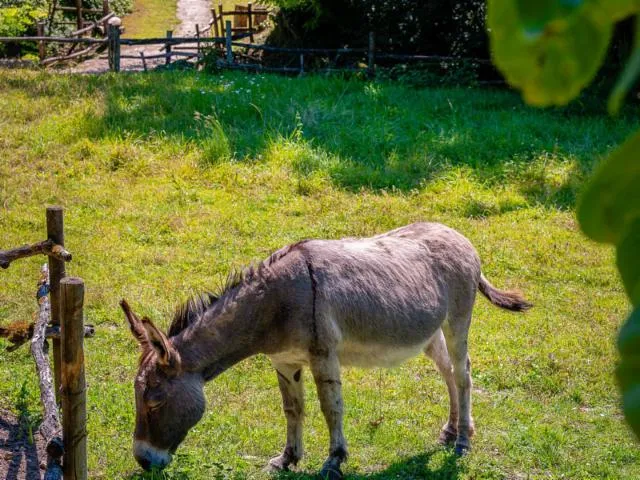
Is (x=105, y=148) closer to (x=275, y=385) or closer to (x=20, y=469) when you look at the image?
(x=275, y=385)

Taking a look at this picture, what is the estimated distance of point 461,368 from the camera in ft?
22.4

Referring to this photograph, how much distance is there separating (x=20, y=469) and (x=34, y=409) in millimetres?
982

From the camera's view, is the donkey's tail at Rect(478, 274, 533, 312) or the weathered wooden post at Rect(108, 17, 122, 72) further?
the weathered wooden post at Rect(108, 17, 122, 72)

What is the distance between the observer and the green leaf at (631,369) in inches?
20.5

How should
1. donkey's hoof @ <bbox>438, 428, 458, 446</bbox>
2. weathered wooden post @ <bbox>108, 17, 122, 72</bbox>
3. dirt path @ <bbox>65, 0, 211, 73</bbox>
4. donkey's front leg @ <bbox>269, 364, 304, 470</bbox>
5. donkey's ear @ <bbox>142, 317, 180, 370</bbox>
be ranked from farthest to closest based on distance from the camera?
dirt path @ <bbox>65, 0, 211, 73</bbox> < weathered wooden post @ <bbox>108, 17, 122, 72</bbox> < donkey's hoof @ <bbox>438, 428, 458, 446</bbox> < donkey's front leg @ <bbox>269, 364, 304, 470</bbox> < donkey's ear @ <bbox>142, 317, 180, 370</bbox>

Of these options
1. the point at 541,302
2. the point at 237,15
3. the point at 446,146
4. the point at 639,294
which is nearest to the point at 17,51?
the point at 237,15

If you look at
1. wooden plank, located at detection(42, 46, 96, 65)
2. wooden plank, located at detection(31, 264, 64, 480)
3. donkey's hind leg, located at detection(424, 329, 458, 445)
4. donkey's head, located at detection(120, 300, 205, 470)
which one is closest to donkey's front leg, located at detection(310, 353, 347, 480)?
donkey's head, located at detection(120, 300, 205, 470)

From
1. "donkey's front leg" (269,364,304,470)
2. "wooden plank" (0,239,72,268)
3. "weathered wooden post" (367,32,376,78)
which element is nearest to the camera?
"wooden plank" (0,239,72,268)

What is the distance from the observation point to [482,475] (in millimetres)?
6434

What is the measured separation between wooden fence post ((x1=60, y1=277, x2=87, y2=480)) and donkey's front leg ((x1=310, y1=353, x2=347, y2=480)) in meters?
1.61

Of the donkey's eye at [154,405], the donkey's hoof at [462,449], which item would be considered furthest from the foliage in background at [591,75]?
the donkey's hoof at [462,449]

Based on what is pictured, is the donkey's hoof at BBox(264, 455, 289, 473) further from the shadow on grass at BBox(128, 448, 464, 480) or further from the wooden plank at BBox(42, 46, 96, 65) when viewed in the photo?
the wooden plank at BBox(42, 46, 96, 65)

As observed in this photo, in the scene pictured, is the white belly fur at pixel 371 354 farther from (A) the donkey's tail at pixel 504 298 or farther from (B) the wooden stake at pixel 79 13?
(B) the wooden stake at pixel 79 13

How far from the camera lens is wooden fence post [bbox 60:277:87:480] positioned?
4.79 meters
